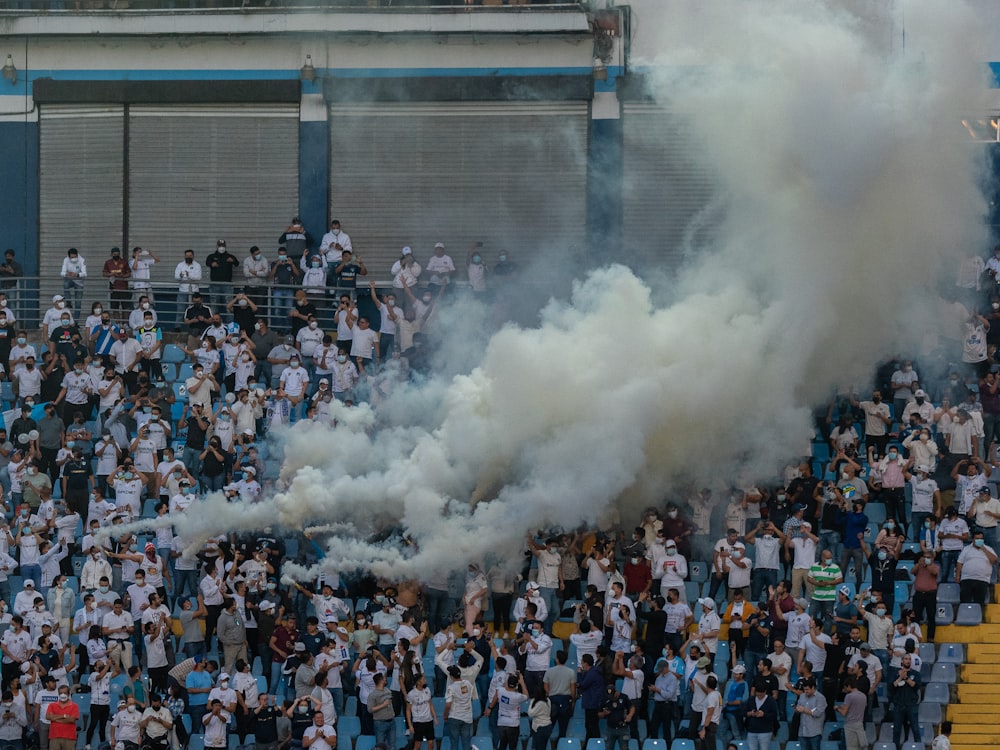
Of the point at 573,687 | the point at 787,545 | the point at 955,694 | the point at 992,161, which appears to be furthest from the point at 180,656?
the point at 992,161

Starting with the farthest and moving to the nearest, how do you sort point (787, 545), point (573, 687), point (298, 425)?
point (298, 425) → point (787, 545) → point (573, 687)

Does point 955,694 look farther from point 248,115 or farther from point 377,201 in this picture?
point 248,115

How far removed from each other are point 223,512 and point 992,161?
13.9 meters

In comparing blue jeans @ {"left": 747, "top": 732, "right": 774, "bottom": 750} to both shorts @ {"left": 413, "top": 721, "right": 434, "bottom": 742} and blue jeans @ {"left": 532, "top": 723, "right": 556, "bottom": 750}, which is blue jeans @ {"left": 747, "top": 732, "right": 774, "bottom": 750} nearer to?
blue jeans @ {"left": 532, "top": 723, "right": 556, "bottom": 750}

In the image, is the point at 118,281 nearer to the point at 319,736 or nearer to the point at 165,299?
the point at 165,299

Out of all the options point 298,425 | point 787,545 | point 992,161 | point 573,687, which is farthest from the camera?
point 992,161

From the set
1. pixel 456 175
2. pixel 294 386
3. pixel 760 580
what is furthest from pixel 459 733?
pixel 456 175

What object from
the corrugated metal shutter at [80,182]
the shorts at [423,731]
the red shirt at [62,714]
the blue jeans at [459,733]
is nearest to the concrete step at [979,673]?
the blue jeans at [459,733]

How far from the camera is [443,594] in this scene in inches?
974

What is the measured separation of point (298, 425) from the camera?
26.4m

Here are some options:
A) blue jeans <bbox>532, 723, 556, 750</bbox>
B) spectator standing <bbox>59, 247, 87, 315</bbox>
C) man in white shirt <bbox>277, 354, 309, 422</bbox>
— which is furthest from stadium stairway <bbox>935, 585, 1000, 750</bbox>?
spectator standing <bbox>59, 247, 87, 315</bbox>

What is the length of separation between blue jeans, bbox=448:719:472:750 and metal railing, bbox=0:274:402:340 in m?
8.79

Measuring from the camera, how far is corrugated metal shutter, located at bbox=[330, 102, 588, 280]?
31828 mm

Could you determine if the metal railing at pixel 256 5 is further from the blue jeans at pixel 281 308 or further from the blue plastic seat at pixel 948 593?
the blue plastic seat at pixel 948 593
